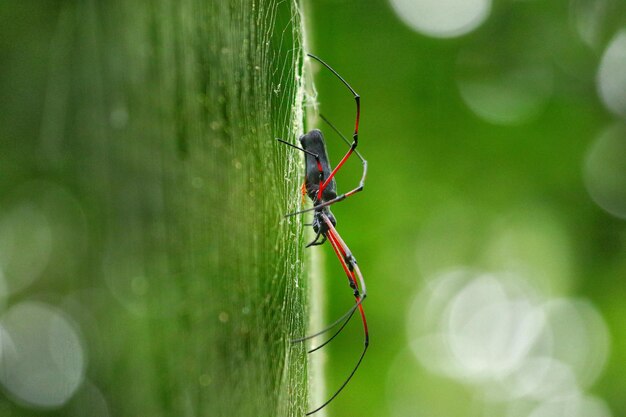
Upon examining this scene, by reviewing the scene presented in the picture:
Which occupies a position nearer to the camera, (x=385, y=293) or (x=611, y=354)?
(x=385, y=293)

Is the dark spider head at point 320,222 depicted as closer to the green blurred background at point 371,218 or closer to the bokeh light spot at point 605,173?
the green blurred background at point 371,218

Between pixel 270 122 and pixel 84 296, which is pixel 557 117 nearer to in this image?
pixel 270 122

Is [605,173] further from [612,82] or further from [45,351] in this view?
[45,351]

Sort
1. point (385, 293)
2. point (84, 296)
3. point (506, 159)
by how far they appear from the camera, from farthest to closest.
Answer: point (506, 159) → point (385, 293) → point (84, 296)

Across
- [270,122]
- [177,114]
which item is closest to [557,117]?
[270,122]

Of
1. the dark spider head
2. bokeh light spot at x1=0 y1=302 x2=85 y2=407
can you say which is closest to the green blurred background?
bokeh light spot at x1=0 y1=302 x2=85 y2=407

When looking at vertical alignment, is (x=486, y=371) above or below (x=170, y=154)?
below
